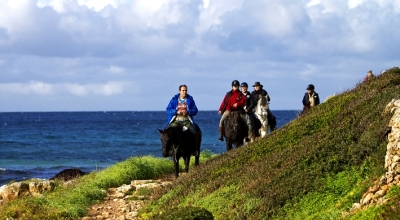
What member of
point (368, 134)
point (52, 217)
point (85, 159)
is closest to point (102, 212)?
Result: point (52, 217)

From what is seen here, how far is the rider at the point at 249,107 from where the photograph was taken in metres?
22.4

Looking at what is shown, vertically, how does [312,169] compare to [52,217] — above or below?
above

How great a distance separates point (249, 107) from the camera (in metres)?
22.6

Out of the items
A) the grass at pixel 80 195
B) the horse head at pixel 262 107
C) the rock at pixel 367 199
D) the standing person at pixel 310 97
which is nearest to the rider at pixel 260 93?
the horse head at pixel 262 107

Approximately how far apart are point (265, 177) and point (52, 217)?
186 inches

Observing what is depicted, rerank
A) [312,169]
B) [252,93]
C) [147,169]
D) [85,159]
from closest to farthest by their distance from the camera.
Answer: [312,169]
[147,169]
[252,93]
[85,159]

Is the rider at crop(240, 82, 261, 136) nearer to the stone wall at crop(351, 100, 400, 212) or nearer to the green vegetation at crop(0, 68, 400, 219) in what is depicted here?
A: the green vegetation at crop(0, 68, 400, 219)

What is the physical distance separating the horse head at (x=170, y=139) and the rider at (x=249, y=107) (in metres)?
3.65

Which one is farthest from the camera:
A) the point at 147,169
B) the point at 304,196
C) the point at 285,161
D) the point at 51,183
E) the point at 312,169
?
the point at 147,169

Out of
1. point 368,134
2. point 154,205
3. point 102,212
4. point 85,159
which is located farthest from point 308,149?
point 85,159

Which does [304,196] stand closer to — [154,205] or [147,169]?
[154,205]

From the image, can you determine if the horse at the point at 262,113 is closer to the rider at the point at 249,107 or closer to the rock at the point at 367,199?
the rider at the point at 249,107

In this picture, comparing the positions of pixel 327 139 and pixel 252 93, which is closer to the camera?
pixel 327 139

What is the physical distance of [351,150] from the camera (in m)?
13.6
